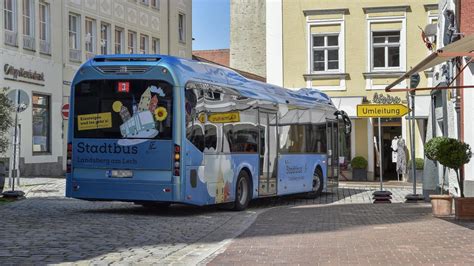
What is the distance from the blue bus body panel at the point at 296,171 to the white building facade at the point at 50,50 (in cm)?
1075

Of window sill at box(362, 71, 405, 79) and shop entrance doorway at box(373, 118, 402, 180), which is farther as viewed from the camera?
shop entrance doorway at box(373, 118, 402, 180)

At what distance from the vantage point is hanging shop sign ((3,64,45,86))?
2855cm

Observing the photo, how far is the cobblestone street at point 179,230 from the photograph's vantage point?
31.4ft

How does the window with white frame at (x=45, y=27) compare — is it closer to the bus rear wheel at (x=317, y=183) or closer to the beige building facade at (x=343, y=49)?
the beige building facade at (x=343, y=49)

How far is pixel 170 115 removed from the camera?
14.5 m

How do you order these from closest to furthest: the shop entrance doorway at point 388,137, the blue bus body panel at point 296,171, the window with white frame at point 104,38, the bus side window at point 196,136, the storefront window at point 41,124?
the bus side window at point 196,136, the blue bus body panel at point 296,171, the storefront window at point 41,124, the shop entrance doorway at point 388,137, the window with white frame at point 104,38

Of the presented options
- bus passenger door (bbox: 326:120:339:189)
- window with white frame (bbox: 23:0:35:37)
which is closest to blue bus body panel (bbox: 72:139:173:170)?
bus passenger door (bbox: 326:120:339:189)

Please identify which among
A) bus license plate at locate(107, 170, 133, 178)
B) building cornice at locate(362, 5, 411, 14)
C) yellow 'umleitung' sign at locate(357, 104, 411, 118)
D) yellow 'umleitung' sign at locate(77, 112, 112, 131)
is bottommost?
bus license plate at locate(107, 170, 133, 178)

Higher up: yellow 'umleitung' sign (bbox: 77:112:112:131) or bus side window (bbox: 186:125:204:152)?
yellow 'umleitung' sign (bbox: 77:112:112:131)

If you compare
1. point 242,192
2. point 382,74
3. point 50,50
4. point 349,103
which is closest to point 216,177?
point 242,192

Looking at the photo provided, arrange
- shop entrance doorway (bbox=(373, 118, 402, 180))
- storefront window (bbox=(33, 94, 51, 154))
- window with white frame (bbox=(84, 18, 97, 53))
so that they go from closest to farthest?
storefront window (bbox=(33, 94, 51, 154)), shop entrance doorway (bbox=(373, 118, 402, 180)), window with white frame (bbox=(84, 18, 97, 53))

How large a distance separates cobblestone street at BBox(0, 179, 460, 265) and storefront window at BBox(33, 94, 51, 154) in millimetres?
11726

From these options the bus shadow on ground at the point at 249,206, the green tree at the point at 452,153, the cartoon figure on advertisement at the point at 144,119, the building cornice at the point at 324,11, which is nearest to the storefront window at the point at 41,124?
the building cornice at the point at 324,11

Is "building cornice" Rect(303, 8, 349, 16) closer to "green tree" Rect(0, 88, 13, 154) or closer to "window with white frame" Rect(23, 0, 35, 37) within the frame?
"window with white frame" Rect(23, 0, 35, 37)
